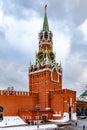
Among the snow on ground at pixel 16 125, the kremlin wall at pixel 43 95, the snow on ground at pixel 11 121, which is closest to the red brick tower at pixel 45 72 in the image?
the kremlin wall at pixel 43 95

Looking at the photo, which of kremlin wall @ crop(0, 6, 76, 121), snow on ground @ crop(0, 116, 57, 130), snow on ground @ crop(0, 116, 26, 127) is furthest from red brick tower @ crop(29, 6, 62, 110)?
snow on ground @ crop(0, 116, 57, 130)

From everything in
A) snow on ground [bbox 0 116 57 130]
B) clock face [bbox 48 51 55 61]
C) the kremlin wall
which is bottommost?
snow on ground [bbox 0 116 57 130]

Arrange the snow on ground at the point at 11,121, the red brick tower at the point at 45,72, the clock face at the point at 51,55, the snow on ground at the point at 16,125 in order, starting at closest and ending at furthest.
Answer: the snow on ground at the point at 16,125
the snow on ground at the point at 11,121
the red brick tower at the point at 45,72
the clock face at the point at 51,55

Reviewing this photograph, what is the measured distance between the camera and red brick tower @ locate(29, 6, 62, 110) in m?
64.9

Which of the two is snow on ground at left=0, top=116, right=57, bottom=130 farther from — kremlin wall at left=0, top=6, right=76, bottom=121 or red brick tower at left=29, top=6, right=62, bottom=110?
red brick tower at left=29, top=6, right=62, bottom=110

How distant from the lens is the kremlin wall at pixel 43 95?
192 ft

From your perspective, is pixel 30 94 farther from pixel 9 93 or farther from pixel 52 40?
pixel 52 40

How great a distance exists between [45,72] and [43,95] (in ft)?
19.0

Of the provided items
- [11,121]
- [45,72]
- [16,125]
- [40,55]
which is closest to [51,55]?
[40,55]

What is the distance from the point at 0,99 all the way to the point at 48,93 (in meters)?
12.9

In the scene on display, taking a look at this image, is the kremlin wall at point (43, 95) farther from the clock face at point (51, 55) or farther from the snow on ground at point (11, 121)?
the snow on ground at point (11, 121)

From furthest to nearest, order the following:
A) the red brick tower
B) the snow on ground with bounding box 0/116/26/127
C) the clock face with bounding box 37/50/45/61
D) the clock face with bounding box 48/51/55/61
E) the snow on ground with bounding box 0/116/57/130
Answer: the clock face with bounding box 48/51/55/61 → the clock face with bounding box 37/50/45/61 → the red brick tower → the snow on ground with bounding box 0/116/26/127 → the snow on ground with bounding box 0/116/57/130

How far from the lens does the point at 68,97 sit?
61844 millimetres

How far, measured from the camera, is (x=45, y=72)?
2581 inches
